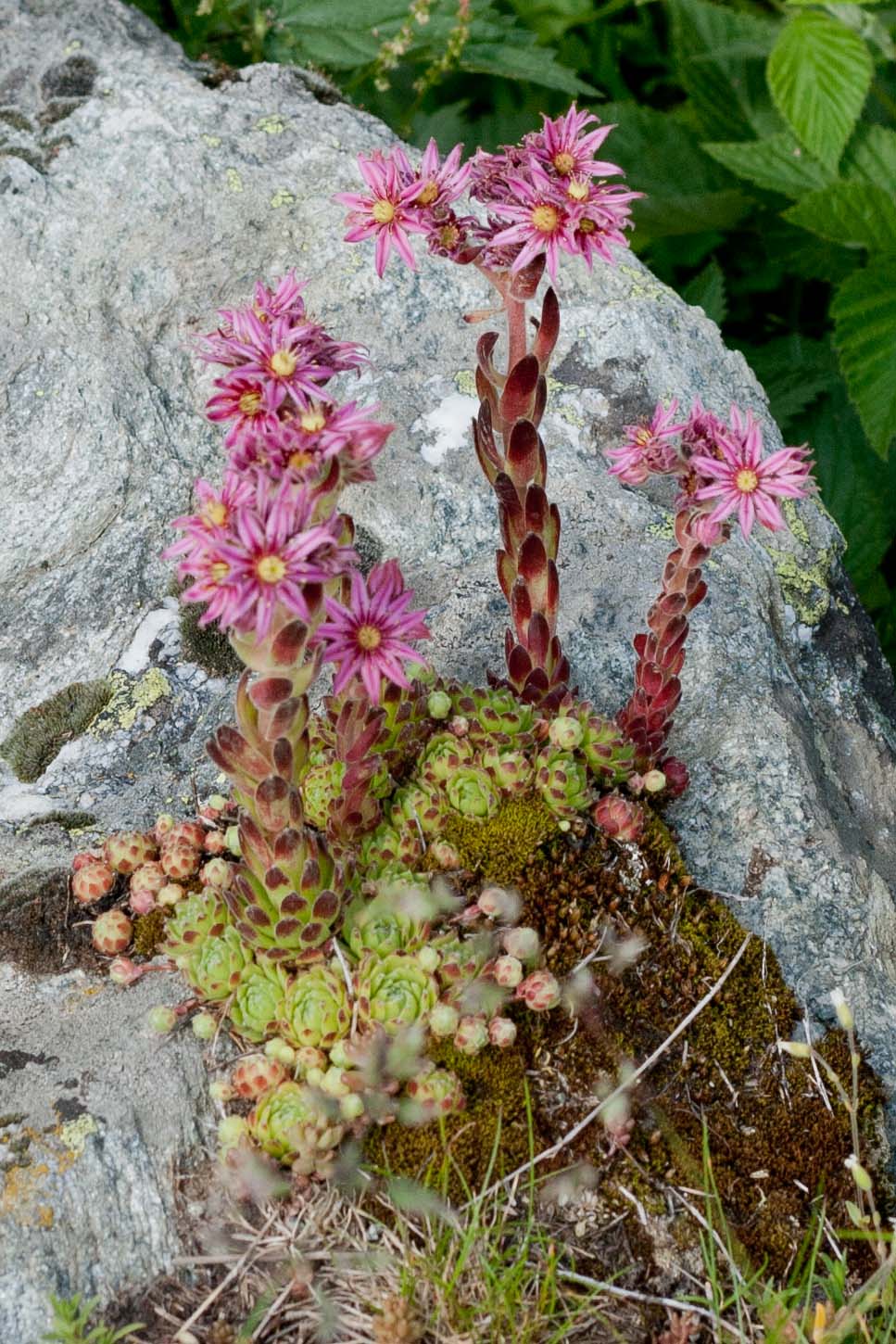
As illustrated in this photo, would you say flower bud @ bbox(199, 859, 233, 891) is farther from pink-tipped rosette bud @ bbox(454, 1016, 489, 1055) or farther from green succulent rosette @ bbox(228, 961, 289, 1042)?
pink-tipped rosette bud @ bbox(454, 1016, 489, 1055)

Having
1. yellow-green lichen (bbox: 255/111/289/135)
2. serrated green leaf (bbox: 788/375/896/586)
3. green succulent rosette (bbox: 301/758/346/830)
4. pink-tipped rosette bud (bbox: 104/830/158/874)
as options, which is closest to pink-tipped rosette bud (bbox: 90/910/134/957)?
pink-tipped rosette bud (bbox: 104/830/158/874)

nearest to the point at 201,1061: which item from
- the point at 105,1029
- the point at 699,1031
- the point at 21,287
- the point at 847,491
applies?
the point at 105,1029

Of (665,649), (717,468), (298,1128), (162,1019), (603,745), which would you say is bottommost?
(162,1019)

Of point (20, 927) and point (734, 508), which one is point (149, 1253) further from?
point (734, 508)

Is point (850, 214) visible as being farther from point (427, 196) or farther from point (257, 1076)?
point (257, 1076)

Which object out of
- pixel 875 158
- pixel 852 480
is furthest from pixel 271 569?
pixel 875 158

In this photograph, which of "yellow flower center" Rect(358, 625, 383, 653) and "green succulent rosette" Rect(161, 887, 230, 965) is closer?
"yellow flower center" Rect(358, 625, 383, 653)

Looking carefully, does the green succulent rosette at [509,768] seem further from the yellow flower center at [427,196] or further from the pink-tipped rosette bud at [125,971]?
the yellow flower center at [427,196]
